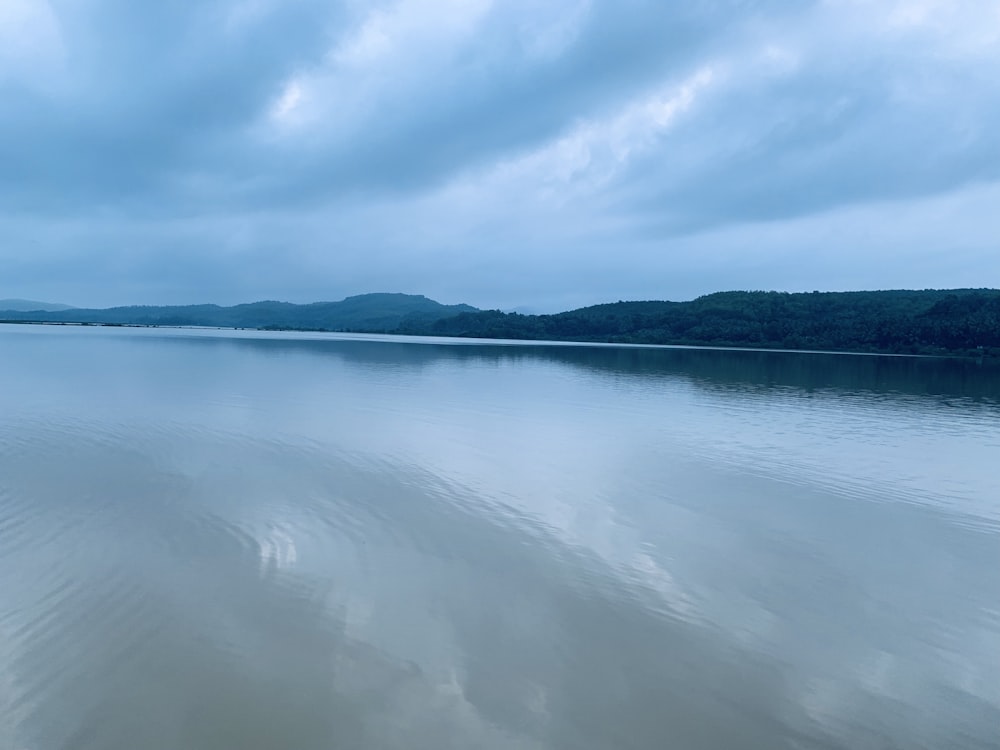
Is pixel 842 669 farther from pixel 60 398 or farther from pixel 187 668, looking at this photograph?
pixel 60 398

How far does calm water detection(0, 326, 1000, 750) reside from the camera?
4.72m

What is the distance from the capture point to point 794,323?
98.9 meters

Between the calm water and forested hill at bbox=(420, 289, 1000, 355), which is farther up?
forested hill at bbox=(420, 289, 1000, 355)

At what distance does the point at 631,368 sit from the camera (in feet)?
140

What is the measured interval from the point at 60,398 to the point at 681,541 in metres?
18.9

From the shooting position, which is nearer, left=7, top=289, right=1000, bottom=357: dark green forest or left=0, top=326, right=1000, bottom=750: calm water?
left=0, top=326, right=1000, bottom=750: calm water

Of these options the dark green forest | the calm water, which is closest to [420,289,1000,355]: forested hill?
the dark green forest

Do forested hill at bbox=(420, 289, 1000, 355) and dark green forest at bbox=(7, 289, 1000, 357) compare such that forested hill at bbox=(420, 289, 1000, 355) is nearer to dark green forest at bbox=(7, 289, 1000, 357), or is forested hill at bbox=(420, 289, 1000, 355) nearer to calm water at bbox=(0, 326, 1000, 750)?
dark green forest at bbox=(7, 289, 1000, 357)

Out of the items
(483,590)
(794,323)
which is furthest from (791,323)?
(483,590)

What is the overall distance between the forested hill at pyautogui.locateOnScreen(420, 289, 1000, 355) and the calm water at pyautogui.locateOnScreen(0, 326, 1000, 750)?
7483cm

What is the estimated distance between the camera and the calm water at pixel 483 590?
15.5 ft

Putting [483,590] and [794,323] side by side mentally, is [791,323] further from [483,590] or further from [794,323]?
[483,590]

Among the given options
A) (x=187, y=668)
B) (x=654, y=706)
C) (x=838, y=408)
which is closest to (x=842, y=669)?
(x=654, y=706)

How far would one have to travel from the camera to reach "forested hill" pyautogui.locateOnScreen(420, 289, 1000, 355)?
77312mm
